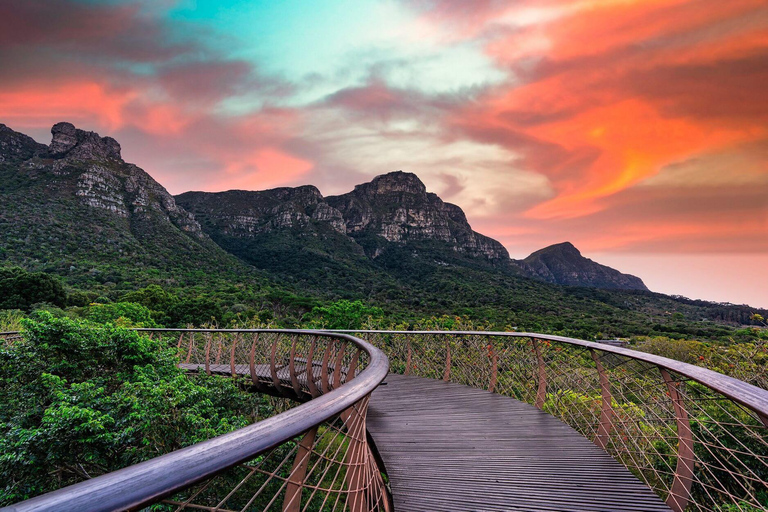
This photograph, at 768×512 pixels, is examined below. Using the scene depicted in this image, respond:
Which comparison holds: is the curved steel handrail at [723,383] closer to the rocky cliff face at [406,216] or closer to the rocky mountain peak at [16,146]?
the rocky mountain peak at [16,146]

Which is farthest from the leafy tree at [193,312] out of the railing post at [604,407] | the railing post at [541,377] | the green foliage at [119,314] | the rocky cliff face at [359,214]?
the rocky cliff face at [359,214]

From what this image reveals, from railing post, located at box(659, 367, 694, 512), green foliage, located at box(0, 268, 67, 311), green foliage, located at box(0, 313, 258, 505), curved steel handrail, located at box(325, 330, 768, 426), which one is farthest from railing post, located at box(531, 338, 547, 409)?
green foliage, located at box(0, 268, 67, 311)

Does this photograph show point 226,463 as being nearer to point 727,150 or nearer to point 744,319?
point 727,150

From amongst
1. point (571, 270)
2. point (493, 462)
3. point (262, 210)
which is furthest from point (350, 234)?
point (571, 270)

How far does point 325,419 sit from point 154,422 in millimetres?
4629

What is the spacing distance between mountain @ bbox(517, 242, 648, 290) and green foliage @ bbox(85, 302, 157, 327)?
427 ft

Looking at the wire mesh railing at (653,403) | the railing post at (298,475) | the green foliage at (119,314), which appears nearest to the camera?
the railing post at (298,475)

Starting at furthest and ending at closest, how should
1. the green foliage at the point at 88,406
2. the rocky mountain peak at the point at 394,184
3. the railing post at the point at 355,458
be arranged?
the rocky mountain peak at the point at 394,184
the green foliage at the point at 88,406
the railing post at the point at 355,458

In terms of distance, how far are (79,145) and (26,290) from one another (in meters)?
50.7

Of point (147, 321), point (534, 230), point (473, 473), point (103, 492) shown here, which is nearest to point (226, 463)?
→ point (103, 492)

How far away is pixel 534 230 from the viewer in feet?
Answer: 173

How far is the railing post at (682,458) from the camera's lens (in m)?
2.09

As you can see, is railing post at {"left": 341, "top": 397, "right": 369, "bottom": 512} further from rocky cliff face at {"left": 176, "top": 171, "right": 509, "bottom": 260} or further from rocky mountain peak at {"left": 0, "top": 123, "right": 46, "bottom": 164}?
rocky mountain peak at {"left": 0, "top": 123, "right": 46, "bottom": 164}

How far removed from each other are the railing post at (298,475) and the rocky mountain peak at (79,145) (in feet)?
250
